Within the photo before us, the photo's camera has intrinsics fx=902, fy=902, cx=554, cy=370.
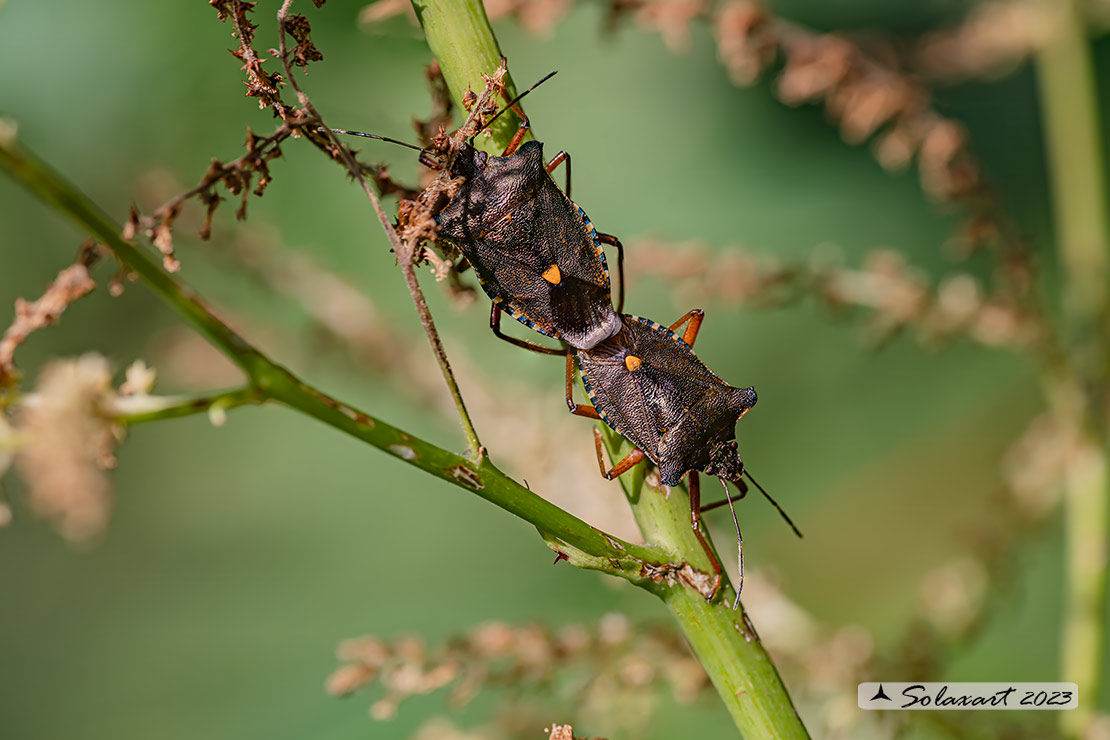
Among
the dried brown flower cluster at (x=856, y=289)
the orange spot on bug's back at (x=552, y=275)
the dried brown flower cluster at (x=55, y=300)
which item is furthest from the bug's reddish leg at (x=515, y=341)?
the dried brown flower cluster at (x=55, y=300)

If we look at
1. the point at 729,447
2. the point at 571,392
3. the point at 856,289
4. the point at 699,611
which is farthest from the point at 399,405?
the point at 699,611

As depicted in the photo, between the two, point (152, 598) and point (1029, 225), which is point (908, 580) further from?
point (152, 598)

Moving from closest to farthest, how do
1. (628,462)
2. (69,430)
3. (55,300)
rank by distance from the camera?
(69,430)
(55,300)
(628,462)

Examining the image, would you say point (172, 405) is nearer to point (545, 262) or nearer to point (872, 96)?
point (545, 262)

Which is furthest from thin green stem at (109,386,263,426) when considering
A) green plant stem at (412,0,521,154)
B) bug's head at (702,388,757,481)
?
bug's head at (702,388,757,481)

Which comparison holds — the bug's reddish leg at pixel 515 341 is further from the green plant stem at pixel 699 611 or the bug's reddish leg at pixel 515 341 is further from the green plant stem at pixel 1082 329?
the green plant stem at pixel 1082 329

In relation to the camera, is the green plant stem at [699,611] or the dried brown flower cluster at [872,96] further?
the dried brown flower cluster at [872,96]
